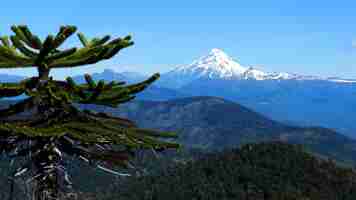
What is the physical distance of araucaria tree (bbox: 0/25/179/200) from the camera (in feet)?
34.1

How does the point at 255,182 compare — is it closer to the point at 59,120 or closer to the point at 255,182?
the point at 255,182

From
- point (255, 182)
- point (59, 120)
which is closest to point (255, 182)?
point (255, 182)

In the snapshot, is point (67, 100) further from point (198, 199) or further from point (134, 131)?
point (198, 199)

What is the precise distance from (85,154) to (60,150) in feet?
1.89

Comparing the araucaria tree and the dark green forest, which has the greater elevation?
the araucaria tree

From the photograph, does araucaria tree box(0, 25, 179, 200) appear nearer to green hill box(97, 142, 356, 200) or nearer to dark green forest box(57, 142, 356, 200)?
dark green forest box(57, 142, 356, 200)

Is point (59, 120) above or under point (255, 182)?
above

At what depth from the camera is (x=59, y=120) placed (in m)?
11.2

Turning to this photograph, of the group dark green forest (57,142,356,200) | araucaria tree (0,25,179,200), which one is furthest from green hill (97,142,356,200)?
araucaria tree (0,25,179,200)

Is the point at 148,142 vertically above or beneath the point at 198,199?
above

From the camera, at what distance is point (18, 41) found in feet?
33.4

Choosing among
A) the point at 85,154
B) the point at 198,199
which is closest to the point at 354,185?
the point at 198,199

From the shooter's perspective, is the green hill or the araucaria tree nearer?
the araucaria tree

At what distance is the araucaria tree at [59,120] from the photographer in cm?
1039
